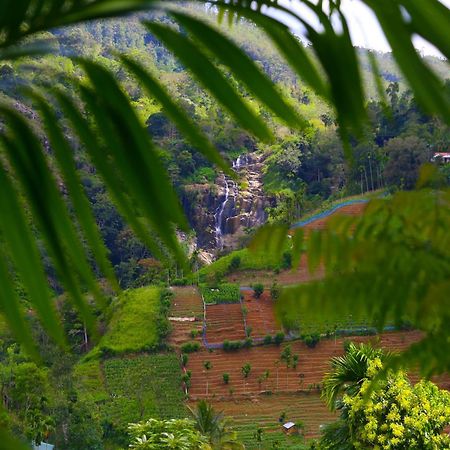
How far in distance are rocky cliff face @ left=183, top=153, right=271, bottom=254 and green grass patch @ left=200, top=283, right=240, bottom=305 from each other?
3.06m

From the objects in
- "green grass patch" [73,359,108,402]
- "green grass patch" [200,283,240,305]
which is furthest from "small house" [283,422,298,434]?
"green grass patch" [200,283,240,305]

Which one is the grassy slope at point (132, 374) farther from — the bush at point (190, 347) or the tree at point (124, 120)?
the tree at point (124, 120)

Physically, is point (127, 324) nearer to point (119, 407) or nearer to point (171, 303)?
point (171, 303)

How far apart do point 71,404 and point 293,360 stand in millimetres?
4468

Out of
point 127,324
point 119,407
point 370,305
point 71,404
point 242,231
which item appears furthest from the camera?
point 242,231

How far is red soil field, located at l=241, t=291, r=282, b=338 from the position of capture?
13.0 meters

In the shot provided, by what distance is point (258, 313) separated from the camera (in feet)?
Result: 44.7

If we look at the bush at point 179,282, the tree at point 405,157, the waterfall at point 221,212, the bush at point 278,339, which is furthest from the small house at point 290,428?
the waterfall at point 221,212

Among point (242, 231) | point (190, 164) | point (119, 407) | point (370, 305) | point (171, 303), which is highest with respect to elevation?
point (190, 164)

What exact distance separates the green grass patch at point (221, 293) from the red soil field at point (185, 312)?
170 mm

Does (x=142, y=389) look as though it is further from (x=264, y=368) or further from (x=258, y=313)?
(x=258, y=313)

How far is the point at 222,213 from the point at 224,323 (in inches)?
205

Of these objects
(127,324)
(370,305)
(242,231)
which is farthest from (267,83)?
(242,231)

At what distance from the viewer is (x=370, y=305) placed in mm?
448
